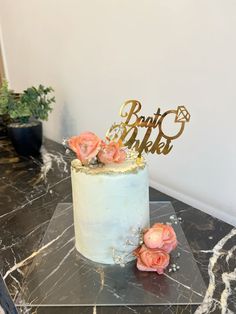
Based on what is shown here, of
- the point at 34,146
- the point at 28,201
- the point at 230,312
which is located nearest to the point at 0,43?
the point at 34,146

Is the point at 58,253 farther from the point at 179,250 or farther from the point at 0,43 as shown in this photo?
the point at 0,43

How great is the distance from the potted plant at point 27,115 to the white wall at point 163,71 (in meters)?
0.14

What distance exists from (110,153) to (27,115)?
812 mm

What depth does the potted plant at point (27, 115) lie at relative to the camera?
4.47 ft

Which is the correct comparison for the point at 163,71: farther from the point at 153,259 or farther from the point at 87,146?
the point at 153,259

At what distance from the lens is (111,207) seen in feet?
2.16

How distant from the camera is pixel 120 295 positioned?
2.04 feet

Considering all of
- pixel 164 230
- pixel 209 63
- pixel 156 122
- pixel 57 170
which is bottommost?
pixel 57 170

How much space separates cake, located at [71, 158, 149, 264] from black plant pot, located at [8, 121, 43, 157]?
0.73m

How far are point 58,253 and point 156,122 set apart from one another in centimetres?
36

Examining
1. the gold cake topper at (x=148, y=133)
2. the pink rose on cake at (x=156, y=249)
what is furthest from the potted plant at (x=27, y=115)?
the pink rose on cake at (x=156, y=249)

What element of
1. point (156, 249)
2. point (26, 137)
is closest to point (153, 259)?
point (156, 249)

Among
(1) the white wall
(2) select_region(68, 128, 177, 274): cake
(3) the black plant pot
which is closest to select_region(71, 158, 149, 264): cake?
(2) select_region(68, 128, 177, 274): cake

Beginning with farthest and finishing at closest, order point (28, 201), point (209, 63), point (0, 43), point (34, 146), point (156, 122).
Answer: point (0, 43) → point (34, 146) → point (28, 201) → point (209, 63) → point (156, 122)
